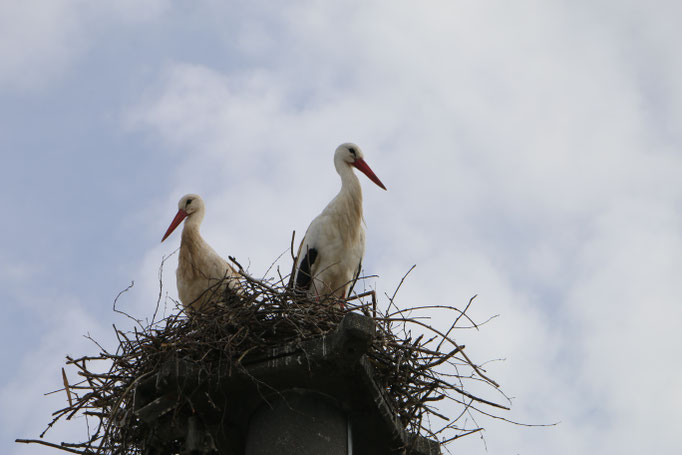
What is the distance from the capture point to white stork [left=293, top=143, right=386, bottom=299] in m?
6.14

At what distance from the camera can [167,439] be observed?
364cm

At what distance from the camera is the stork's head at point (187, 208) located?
7199 millimetres

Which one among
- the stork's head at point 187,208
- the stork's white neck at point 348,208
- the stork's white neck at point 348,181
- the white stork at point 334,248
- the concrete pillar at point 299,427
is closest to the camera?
the concrete pillar at point 299,427

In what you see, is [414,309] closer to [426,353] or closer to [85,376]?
[426,353]

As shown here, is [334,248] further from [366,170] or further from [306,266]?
[366,170]

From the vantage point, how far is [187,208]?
722 cm

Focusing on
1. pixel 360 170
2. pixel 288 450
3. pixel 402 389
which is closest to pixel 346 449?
pixel 288 450

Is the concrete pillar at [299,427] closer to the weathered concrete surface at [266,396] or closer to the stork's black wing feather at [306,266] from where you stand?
the weathered concrete surface at [266,396]

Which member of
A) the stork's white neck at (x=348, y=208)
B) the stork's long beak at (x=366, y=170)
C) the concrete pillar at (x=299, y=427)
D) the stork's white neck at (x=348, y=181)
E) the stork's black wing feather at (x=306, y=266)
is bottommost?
the concrete pillar at (x=299, y=427)

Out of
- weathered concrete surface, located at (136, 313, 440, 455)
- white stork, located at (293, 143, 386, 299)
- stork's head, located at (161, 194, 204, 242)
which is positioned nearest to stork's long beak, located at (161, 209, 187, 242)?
stork's head, located at (161, 194, 204, 242)

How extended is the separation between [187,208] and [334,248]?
5.30ft

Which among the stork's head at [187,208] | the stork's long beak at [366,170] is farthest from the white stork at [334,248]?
the stork's head at [187,208]

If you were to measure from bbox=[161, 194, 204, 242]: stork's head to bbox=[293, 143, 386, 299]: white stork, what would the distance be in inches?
48.1

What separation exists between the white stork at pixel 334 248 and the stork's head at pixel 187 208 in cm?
122
